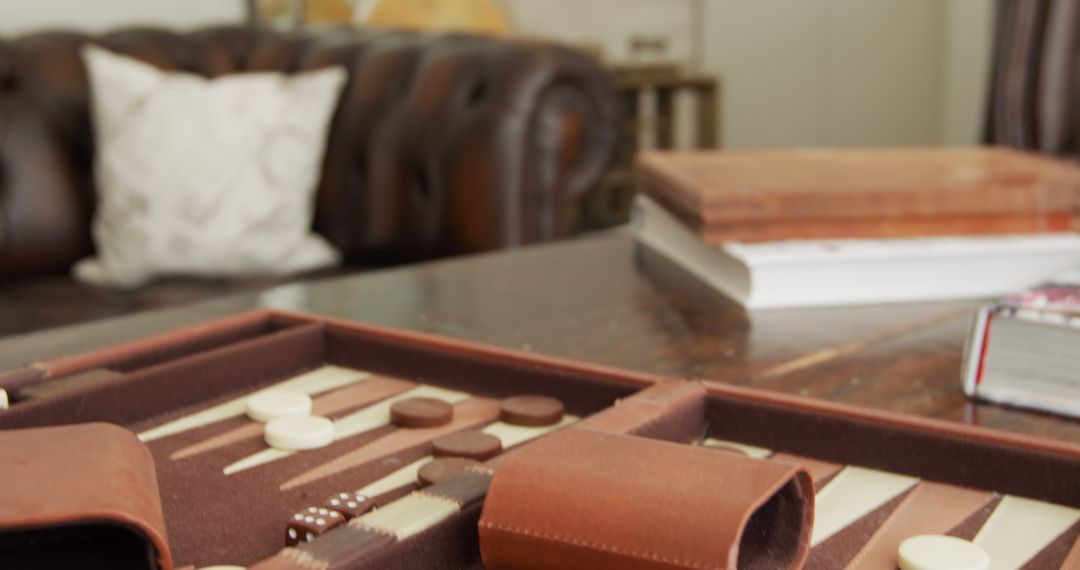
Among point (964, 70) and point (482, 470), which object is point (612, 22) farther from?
point (482, 470)

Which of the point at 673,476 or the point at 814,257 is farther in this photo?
the point at 814,257

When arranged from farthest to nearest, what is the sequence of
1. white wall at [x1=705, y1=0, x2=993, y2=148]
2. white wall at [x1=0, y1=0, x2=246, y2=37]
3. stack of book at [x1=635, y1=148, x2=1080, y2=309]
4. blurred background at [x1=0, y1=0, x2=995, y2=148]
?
white wall at [x1=705, y1=0, x2=993, y2=148] → blurred background at [x1=0, y1=0, x2=995, y2=148] → white wall at [x1=0, y1=0, x2=246, y2=37] → stack of book at [x1=635, y1=148, x2=1080, y2=309]

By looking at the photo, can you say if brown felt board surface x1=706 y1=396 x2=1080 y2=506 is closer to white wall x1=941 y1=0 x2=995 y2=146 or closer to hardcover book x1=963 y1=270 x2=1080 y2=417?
hardcover book x1=963 y1=270 x2=1080 y2=417

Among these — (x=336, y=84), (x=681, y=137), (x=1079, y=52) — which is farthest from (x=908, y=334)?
(x=681, y=137)

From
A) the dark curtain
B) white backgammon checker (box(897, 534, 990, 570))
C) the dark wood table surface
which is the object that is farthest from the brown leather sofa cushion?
white backgammon checker (box(897, 534, 990, 570))

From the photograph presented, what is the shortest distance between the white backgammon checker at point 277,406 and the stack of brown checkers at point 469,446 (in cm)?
11

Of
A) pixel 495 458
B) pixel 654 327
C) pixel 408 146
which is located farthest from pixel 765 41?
pixel 495 458

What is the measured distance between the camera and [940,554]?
507mm

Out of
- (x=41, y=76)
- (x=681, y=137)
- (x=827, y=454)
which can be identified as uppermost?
(x=41, y=76)

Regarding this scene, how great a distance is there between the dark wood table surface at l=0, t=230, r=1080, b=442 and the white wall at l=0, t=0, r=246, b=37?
2.06m

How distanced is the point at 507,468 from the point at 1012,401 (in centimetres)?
42

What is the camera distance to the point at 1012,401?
758 mm

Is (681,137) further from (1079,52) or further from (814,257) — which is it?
(814,257)

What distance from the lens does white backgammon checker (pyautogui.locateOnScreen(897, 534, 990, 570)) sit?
0.50 metres
